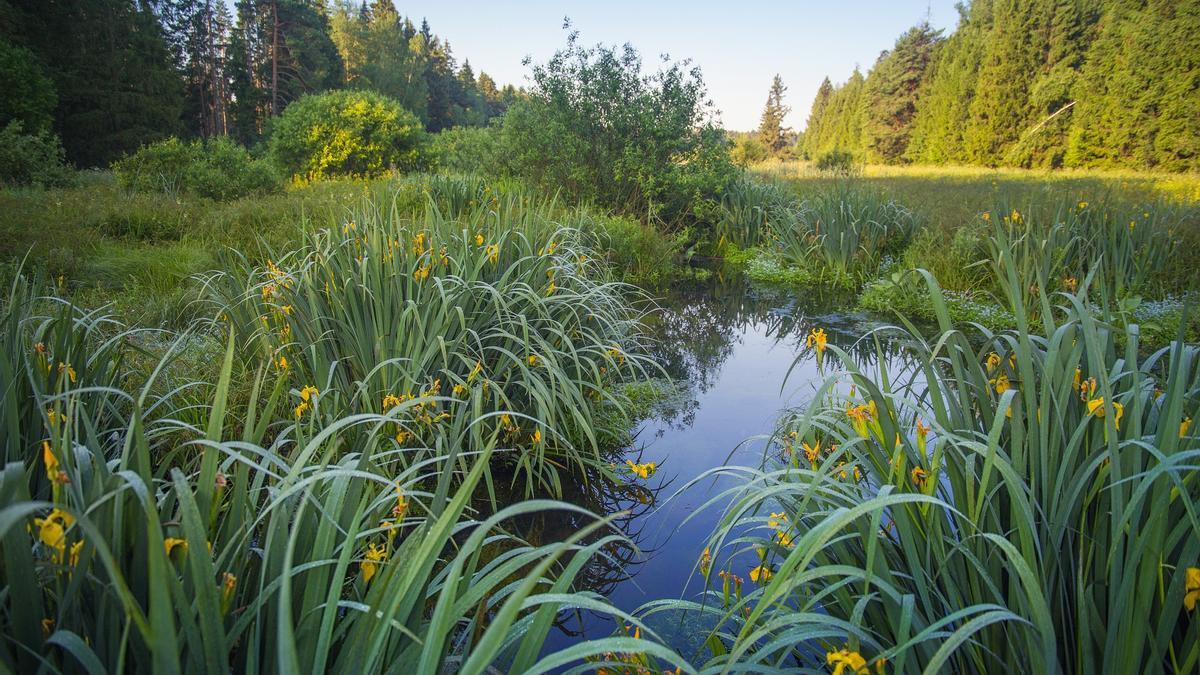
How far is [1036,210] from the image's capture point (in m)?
5.43

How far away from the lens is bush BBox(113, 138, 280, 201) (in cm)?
968

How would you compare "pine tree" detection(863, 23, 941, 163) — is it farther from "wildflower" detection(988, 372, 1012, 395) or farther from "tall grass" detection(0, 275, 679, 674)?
"tall grass" detection(0, 275, 679, 674)

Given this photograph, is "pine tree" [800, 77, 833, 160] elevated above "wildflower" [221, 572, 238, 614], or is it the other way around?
"pine tree" [800, 77, 833, 160]

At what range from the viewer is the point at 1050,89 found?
814 inches

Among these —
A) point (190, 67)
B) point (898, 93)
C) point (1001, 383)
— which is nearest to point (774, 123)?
point (898, 93)

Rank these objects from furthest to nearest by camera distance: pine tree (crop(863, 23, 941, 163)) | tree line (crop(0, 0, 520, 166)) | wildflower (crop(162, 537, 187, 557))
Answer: pine tree (crop(863, 23, 941, 163)), tree line (crop(0, 0, 520, 166)), wildflower (crop(162, 537, 187, 557))

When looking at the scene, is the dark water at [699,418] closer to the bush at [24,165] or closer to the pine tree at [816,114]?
the bush at [24,165]

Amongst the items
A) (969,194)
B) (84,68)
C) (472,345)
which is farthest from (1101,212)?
(84,68)

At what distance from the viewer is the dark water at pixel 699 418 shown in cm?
225

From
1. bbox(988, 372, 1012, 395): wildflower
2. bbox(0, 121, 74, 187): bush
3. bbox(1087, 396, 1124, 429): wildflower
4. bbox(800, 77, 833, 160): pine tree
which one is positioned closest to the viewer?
bbox(1087, 396, 1124, 429): wildflower

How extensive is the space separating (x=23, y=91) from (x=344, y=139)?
831 cm

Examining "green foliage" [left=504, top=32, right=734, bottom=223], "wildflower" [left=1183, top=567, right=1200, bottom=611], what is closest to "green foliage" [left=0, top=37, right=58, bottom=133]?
"green foliage" [left=504, top=32, right=734, bottom=223]

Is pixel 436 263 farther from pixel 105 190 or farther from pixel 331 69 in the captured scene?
pixel 331 69

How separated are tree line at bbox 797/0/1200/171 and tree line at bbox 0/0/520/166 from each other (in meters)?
17.1
